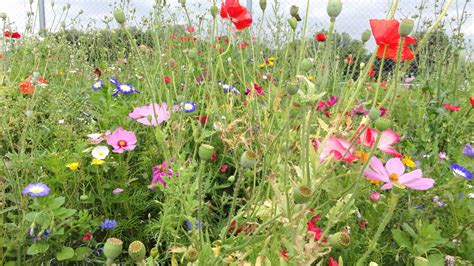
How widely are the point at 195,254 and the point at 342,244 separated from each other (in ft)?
0.66

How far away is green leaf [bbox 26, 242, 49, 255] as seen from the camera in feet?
3.13

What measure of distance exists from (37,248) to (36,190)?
0.12 meters

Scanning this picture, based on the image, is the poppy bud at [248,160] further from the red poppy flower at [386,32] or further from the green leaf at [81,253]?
the green leaf at [81,253]

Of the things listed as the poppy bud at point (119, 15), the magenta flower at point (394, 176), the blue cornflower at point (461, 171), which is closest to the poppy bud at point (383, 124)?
the magenta flower at point (394, 176)

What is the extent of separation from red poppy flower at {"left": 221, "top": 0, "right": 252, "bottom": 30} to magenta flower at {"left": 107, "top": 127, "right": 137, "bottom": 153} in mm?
376

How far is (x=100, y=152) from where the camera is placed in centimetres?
118

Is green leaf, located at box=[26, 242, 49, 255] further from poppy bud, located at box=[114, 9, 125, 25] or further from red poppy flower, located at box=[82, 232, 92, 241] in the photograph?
poppy bud, located at box=[114, 9, 125, 25]

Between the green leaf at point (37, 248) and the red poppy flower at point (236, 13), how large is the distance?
25.4 inches

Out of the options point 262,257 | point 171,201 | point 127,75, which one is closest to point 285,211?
point 262,257

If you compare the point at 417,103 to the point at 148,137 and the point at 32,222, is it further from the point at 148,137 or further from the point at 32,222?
the point at 32,222

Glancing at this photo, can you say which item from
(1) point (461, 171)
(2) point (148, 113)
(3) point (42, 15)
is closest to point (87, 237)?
(2) point (148, 113)

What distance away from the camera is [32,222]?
3.22 feet

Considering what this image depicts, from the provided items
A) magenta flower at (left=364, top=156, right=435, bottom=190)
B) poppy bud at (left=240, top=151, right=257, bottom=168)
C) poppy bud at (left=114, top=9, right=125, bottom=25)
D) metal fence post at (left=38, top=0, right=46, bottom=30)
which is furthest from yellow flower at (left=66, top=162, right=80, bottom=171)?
metal fence post at (left=38, top=0, right=46, bottom=30)

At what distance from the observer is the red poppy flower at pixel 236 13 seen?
1.13 meters
